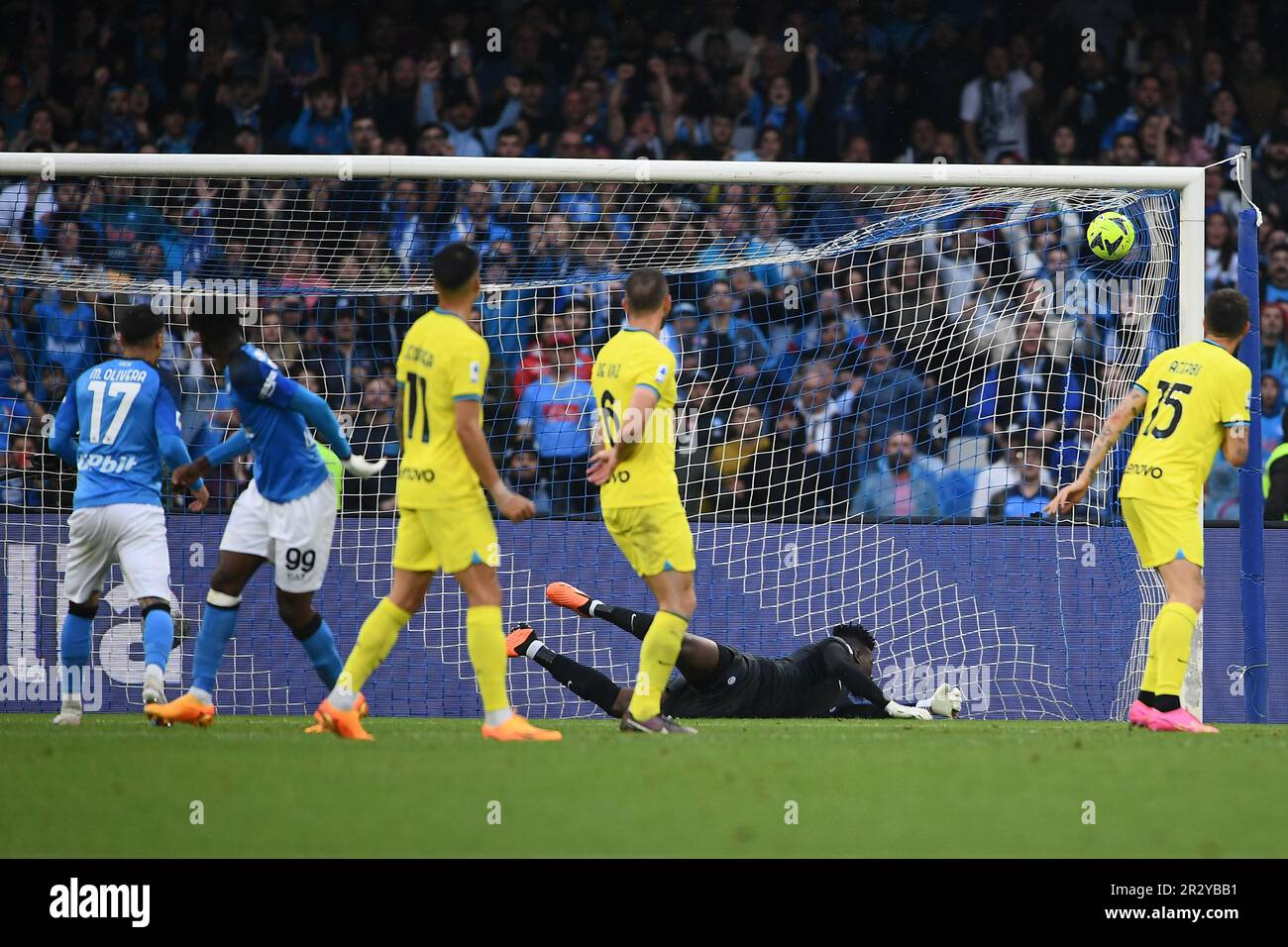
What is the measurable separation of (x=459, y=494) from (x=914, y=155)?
892 centimetres

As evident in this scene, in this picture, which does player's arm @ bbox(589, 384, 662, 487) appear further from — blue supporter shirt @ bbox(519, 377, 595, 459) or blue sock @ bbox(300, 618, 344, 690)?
blue supporter shirt @ bbox(519, 377, 595, 459)

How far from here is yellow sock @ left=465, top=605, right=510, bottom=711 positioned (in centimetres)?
620

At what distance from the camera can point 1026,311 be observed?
9797 mm

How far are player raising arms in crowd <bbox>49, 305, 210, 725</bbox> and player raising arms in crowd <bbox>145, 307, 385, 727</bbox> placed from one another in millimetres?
450

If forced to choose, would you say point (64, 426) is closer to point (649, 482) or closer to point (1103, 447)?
point (649, 482)

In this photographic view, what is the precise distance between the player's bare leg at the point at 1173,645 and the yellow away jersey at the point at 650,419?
95.1 inches

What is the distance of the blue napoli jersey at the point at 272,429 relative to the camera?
7047 millimetres

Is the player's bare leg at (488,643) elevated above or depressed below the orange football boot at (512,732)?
above

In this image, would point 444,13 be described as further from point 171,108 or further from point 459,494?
point 459,494

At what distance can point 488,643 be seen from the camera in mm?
6199

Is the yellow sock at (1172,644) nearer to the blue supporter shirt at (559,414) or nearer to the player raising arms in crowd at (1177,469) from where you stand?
the player raising arms in crowd at (1177,469)

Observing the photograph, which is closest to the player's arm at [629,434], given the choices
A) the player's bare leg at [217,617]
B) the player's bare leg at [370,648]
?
the player's bare leg at [370,648]

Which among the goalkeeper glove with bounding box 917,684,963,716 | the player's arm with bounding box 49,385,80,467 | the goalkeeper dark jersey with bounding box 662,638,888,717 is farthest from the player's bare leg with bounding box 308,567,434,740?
the goalkeeper glove with bounding box 917,684,963,716

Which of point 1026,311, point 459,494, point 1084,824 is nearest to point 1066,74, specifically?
point 1026,311
